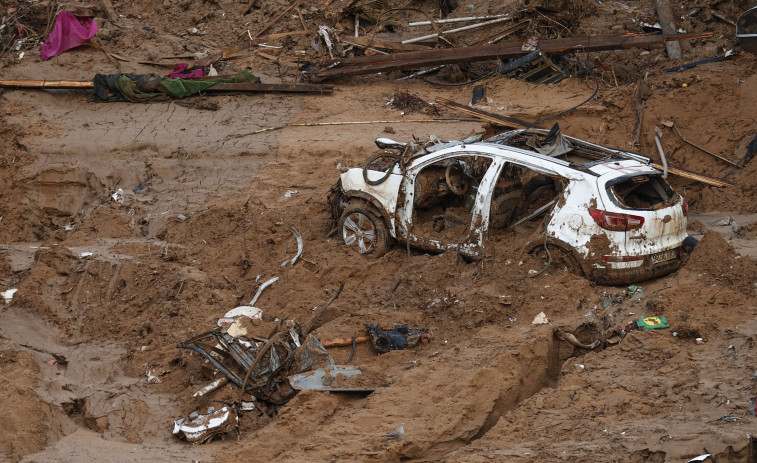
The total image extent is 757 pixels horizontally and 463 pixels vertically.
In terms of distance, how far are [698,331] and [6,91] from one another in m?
14.5

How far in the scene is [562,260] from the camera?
877 centimetres

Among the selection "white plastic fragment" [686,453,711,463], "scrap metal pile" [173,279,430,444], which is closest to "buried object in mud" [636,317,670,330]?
"scrap metal pile" [173,279,430,444]

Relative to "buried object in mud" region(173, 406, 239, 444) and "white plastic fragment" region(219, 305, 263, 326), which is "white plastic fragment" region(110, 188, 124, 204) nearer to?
"white plastic fragment" region(219, 305, 263, 326)

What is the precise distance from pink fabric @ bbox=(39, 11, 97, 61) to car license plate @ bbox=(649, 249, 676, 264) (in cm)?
1443

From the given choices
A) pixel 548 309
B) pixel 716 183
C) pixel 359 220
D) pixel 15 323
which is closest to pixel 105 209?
pixel 15 323

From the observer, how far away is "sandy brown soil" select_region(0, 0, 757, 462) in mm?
6578

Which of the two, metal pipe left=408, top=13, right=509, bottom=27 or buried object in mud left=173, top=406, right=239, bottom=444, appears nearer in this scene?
buried object in mud left=173, top=406, right=239, bottom=444

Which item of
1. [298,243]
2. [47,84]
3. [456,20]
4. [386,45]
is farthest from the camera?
[456,20]

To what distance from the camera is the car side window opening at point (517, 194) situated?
9.16 m

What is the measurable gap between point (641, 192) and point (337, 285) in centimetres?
369

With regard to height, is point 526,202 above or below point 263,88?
above

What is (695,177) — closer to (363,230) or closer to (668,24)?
(363,230)

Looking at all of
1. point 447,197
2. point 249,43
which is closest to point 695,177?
point 447,197

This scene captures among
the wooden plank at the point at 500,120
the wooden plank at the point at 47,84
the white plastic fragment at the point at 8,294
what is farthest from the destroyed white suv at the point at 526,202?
the wooden plank at the point at 47,84
